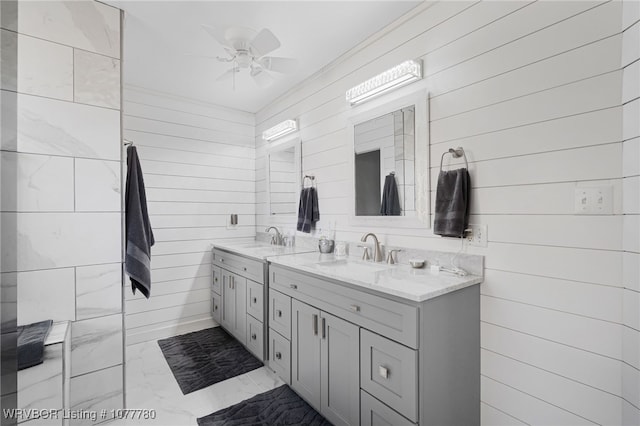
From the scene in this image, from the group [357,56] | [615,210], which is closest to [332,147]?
[357,56]

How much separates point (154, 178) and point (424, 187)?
2782 millimetres

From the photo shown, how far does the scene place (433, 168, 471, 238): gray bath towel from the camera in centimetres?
161

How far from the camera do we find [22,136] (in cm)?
157

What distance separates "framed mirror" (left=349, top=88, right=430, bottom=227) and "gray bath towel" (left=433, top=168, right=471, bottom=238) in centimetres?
15

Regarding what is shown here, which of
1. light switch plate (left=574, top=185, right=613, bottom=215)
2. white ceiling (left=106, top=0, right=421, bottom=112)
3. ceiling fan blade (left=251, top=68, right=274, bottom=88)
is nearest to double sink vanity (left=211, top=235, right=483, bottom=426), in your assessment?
light switch plate (left=574, top=185, right=613, bottom=215)

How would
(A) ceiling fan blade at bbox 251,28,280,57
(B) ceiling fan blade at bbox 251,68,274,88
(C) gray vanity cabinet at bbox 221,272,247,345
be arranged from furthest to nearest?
(C) gray vanity cabinet at bbox 221,272,247,345 → (B) ceiling fan blade at bbox 251,68,274,88 → (A) ceiling fan blade at bbox 251,28,280,57

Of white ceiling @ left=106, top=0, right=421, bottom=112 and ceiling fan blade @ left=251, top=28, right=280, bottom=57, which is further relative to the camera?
white ceiling @ left=106, top=0, right=421, bottom=112

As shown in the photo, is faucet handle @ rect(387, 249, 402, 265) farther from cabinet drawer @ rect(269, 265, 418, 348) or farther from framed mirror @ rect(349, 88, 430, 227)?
cabinet drawer @ rect(269, 265, 418, 348)

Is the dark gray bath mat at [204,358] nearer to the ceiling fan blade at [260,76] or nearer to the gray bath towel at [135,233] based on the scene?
the gray bath towel at [135,233]

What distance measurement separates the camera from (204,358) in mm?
2656

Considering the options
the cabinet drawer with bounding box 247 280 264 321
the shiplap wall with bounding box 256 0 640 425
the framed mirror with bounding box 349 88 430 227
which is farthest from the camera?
the cabinet drawer with bounding box 247 280 264 321

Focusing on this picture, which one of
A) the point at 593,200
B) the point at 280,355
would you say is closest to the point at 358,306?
the point at 280,355

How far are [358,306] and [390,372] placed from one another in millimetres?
337

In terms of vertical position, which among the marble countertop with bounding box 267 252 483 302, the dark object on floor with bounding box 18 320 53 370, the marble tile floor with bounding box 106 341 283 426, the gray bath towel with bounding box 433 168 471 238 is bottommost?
the marble tile floor with bounding box 106 341 283 426
